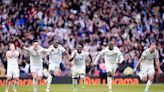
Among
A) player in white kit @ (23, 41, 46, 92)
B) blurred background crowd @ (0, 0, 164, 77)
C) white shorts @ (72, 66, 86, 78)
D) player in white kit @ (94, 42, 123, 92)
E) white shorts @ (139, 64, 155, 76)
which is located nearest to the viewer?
white shorts @ (139, 64, 155, 76)

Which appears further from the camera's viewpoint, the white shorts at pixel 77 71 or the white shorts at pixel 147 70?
the white shorts at pixel 77 71

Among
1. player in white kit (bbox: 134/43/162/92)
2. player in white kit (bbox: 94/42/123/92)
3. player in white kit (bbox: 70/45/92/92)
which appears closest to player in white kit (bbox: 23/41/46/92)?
player in white kit (bbox: 70/45/92/92)

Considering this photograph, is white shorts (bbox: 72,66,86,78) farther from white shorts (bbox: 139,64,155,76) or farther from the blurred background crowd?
the blurred background crowd

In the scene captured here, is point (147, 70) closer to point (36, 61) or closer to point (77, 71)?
point (77, 71)

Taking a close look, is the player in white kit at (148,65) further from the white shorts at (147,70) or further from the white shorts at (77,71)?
the white shorts at (77,71)

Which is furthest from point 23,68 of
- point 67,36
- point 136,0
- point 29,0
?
point 136,0

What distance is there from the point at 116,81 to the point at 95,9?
683 centimetres

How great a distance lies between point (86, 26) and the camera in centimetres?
4409

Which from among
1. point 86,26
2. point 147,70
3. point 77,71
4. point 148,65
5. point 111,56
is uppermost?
point 86,26

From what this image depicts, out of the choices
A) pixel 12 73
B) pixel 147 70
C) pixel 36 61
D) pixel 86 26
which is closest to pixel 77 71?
pixel 36 61

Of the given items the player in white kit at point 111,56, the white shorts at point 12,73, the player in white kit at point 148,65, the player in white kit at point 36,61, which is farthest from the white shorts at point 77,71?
the player in white kit at point 148,65

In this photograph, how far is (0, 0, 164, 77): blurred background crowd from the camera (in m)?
41.8

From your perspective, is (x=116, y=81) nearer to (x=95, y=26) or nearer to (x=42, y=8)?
(x=95, y=26)

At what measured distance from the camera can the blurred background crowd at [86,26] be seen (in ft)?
137
